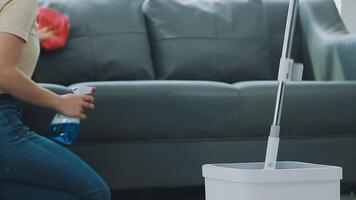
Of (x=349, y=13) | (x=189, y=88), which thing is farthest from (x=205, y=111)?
(x=349, y=13)

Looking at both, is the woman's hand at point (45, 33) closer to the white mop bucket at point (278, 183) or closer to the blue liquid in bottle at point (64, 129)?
the blue liquid in bottle at point (64, 129)

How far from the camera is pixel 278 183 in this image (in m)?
1.39

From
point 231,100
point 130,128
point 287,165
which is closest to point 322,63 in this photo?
point 231,100

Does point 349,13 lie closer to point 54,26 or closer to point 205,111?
point 205,111

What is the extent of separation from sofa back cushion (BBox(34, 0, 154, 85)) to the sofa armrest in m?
0.72

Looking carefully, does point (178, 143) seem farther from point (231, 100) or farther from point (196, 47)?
point (196, 47)

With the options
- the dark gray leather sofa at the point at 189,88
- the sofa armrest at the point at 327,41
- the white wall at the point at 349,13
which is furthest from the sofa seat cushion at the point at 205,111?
the white wall at the point at 349,13

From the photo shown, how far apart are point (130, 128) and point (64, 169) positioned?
0.59 meters

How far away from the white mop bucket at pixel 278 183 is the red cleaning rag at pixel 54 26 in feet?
4.02

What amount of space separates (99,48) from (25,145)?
110 centimetres

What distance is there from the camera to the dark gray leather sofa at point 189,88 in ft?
7.02

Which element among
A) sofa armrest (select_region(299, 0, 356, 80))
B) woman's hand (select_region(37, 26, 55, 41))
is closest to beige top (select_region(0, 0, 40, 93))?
woman's hand (select_region(37, 26, 55, 41))

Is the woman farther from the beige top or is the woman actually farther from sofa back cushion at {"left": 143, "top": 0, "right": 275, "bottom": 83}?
sofa back cushion at {"left": 143, "top": 0, "right": 275, "bottom": 83}

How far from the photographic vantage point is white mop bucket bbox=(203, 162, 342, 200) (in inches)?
54.3
